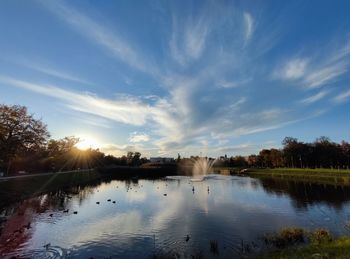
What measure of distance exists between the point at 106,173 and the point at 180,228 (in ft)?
488

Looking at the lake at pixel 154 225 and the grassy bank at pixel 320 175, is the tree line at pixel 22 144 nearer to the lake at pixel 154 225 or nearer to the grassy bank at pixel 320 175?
the lake at pixel 154 225

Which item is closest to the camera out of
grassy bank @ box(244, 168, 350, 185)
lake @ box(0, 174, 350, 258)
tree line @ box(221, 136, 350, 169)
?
lake @ box(0, 174, 350, 258)

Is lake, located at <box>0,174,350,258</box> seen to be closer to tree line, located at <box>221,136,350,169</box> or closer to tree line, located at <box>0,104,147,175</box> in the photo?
tree line, located at <box>0,104,147,175</box>

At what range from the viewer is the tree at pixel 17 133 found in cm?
6594

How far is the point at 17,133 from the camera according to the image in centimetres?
7000

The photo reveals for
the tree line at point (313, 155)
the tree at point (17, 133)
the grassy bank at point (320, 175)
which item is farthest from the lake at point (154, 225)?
the tree line at point (313, 155)

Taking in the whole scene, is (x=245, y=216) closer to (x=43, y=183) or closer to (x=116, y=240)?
(x=116, y=240)

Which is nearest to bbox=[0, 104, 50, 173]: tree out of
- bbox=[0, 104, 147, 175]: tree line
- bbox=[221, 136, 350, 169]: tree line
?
bbox=[0, 104, 147, 175]: tree line

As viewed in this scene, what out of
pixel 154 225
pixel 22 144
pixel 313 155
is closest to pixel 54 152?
pixel 22 144

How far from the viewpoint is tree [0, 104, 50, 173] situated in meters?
65.9

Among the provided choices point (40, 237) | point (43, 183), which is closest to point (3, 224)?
point (40, 237)

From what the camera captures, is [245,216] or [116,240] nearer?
[116,240]

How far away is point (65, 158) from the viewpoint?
126m

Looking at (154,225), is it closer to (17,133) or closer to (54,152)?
(17,133)
